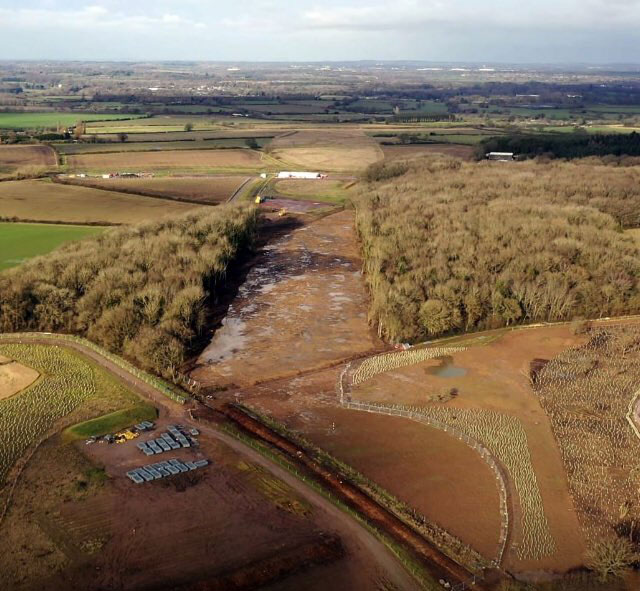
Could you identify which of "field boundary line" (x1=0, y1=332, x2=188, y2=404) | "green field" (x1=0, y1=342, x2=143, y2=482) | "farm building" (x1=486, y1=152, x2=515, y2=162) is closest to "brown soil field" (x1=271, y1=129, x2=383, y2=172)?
"farm building" (x1=486, y1=152, x2=515, y2=162)

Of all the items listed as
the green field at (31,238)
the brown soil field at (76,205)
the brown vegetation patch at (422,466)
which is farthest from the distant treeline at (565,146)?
the brown vegetation patch at (422,466)

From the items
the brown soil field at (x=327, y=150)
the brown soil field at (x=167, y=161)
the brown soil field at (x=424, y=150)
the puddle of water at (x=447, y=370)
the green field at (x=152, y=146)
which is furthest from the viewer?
the green field at (x=152, y=146)

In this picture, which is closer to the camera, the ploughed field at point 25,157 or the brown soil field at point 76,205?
the brown soil field at point 76,205

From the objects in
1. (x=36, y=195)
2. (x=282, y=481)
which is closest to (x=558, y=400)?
(x=282, y=481)

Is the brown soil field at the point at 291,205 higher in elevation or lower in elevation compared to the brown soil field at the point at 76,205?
lower

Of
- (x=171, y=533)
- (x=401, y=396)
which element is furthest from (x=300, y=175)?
(x=171, y=533)

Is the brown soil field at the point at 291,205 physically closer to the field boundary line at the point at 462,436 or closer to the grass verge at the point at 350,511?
the field boundary line at the point at 462,436

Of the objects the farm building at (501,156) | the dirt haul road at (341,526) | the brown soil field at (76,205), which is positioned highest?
the farm building at (501,156)

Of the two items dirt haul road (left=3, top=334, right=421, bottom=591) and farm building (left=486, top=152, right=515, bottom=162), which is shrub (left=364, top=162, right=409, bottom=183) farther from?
dirt haul road (left=3, top=334, right=421, bottom=591)
